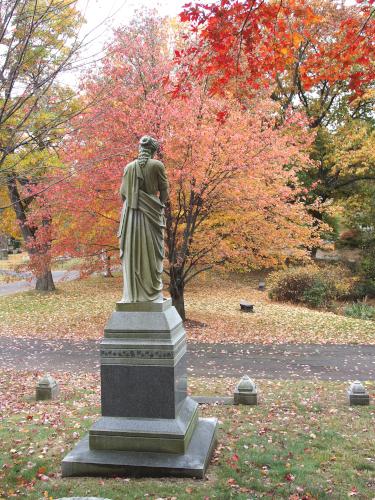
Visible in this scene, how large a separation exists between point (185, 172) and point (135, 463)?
9.14m

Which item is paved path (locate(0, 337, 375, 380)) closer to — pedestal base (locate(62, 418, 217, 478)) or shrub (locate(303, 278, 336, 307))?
pedestal base (locate(62, 418, 217, 478))

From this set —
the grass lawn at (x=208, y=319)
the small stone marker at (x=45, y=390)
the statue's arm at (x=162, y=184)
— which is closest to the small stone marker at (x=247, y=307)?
the grass lawn at (x=208, y=319)

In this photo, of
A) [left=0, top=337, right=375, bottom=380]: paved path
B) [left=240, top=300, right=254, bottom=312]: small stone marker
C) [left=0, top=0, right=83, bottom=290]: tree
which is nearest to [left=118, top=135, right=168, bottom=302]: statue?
[left=0, top=0, right=83, bottom=290]: tree

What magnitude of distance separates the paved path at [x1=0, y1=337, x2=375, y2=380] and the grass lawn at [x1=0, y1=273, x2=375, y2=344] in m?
0.97

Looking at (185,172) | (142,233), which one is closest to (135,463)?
(142,233)

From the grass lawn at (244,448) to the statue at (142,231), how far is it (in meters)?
2.04

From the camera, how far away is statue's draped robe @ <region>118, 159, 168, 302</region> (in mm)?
5871

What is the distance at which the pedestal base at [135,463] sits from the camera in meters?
5.21

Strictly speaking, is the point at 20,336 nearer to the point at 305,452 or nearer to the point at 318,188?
the point at 305,452

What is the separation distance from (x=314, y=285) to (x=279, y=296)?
1766mm

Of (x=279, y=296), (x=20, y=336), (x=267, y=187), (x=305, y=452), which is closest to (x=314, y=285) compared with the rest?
(x=279, y=296)

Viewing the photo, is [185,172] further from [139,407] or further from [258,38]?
[139,407]

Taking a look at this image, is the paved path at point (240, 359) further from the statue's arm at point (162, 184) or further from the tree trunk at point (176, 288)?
the statue's arm at point (162, 184)

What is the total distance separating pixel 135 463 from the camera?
17.4 feet
